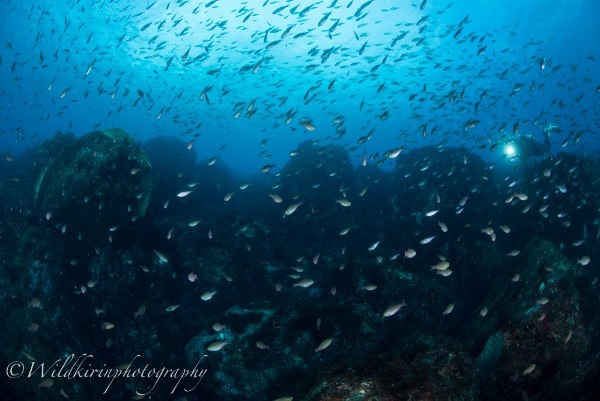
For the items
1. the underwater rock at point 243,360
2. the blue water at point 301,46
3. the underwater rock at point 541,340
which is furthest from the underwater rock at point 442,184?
the underwater rock at point 243,360

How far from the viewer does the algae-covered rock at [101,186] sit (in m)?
10.5

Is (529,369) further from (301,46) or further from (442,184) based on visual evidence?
(301,46)

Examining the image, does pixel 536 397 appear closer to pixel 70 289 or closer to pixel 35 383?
pixel 35 383

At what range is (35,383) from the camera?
24.4 feet

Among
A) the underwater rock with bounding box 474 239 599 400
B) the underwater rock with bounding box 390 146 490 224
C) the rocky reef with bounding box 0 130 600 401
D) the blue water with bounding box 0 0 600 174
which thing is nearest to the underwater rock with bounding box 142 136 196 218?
the rocky reef with bounding box 0 130 600 401

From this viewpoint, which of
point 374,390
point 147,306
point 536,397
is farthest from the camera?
point 147,306

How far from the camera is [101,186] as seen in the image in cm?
1049

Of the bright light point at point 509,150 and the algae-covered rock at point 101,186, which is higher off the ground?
the algae-covered rock at point 101,186

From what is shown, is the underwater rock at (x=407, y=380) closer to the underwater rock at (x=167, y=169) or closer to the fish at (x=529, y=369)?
the fish at (x=529, y=369)

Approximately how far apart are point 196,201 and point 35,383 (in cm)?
1184

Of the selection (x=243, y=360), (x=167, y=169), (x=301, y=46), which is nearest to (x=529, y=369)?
(x=243, y=360)

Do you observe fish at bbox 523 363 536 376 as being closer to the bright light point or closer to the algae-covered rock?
the algae-covered rock

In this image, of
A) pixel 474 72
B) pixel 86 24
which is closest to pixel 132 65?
pixel 86 24

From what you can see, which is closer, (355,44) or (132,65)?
(355,44)
